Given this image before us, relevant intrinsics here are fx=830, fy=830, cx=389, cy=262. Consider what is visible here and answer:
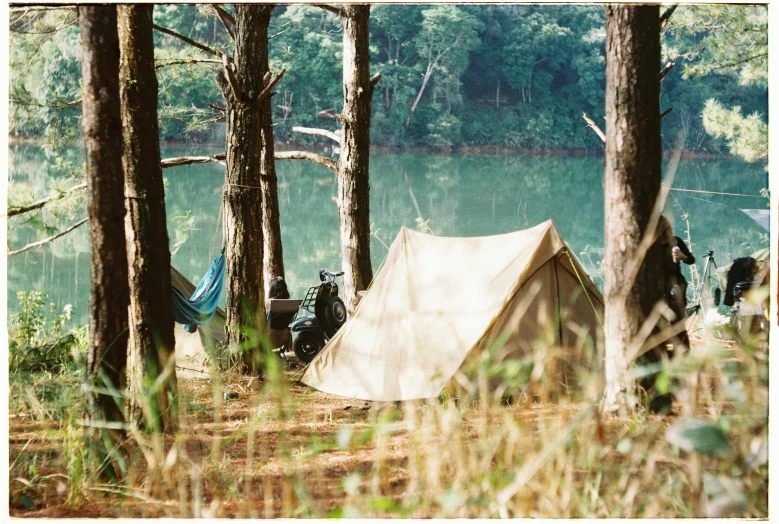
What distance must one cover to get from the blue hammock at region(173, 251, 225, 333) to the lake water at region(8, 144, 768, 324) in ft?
13.3

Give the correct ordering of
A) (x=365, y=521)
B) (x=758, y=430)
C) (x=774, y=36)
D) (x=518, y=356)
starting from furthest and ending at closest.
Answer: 1. (x=518, y=356)
2. (x=774, y=36)
3. (x=365, y=521)
4. (x=758, y=430)

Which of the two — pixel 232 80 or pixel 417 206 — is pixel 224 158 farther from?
pixel 417 206

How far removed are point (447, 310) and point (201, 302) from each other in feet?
5.45

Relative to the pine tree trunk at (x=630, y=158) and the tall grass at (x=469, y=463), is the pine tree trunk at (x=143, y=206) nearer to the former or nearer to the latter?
the tall grass at (x=469, y=463)

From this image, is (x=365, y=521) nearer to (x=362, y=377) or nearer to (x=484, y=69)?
(x=362, y=377)

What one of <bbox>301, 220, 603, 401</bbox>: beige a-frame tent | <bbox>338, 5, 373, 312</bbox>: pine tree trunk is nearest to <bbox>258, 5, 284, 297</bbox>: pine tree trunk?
<bbox>338, 5, 373, 312</bbox>: pine tree trunk

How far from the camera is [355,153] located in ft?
19.4

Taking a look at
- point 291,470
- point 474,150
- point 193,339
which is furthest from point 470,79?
point 291,470

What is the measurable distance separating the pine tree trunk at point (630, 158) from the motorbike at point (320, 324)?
2.62 metres

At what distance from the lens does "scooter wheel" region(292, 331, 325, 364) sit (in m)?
5.52

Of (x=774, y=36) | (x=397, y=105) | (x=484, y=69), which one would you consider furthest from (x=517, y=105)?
(x=774, y=36)

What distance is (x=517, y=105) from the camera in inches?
1171

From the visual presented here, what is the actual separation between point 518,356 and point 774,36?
2.13 meters

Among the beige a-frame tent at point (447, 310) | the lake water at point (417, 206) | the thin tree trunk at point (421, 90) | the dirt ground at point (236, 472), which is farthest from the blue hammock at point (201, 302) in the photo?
the thin tree trunk at point (421, 90)
